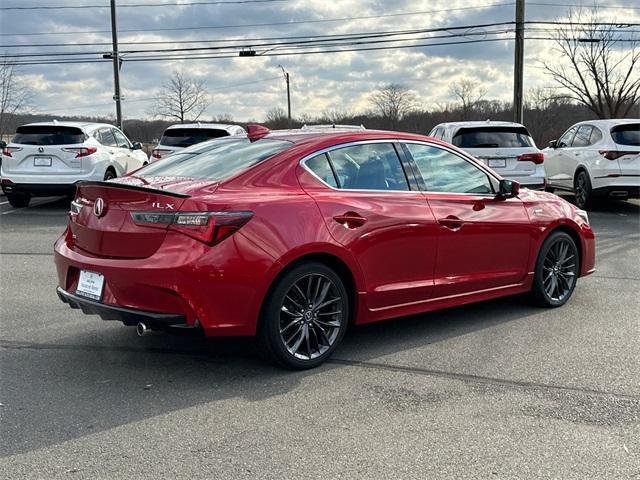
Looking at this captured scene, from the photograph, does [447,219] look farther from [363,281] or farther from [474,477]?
[474,477]

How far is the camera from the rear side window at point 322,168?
176 inches

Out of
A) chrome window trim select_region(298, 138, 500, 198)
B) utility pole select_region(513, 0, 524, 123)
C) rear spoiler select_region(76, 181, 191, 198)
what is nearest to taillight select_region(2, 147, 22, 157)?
rear spoiler select_region(76, 181, 191, 198)

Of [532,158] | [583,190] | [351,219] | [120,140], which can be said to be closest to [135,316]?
[351,219]

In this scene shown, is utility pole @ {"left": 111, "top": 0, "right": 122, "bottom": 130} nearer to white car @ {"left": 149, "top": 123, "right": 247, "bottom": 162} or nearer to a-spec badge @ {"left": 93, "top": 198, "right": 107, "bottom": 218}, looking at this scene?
white car @ {"left": 149, "top": 123, "right": 247, "bottom": 162}

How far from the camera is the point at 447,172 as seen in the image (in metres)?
5.22

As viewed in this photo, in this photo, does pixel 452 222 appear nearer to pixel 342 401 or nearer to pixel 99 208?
pixel 342 401

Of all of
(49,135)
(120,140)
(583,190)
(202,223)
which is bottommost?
(583,190)

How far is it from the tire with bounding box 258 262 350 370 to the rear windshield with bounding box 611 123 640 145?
9.50 m

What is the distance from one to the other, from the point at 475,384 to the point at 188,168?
2.46 metres

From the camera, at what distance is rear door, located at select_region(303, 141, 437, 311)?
14.5 feet

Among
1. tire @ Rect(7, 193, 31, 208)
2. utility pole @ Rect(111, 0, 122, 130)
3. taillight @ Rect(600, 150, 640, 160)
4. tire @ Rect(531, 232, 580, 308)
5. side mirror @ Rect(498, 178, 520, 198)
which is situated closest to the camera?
side mirror @ Rect(498, 178, 520, 198)

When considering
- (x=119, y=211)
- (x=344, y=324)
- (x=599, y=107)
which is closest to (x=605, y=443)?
(x=344, y=324)

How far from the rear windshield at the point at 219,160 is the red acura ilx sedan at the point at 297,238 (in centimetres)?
2

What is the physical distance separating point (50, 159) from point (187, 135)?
9.89 ft
